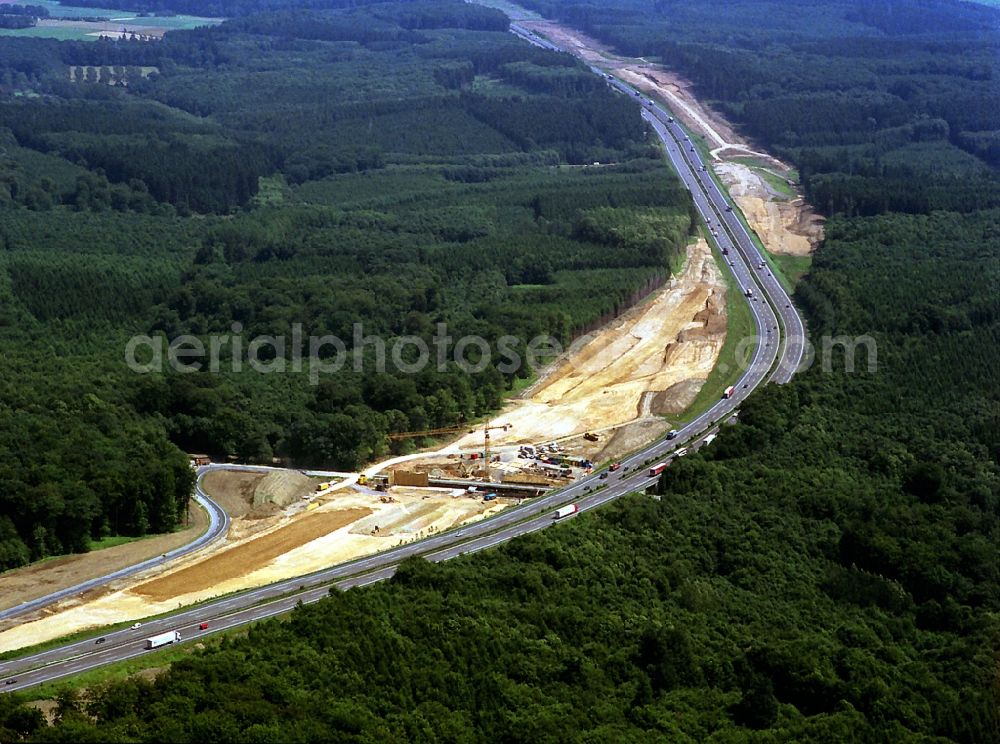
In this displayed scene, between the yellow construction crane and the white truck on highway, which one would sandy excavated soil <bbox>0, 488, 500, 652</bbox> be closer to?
the white truck on highway

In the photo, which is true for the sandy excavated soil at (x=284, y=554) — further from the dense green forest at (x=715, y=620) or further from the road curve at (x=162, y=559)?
the dense green forest at (x=715, y=620)

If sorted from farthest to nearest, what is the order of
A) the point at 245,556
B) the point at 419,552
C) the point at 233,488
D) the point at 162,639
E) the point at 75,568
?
the point at 233,488 < the point at 245,556 < the point at 419,552 < the point at 75,568 < the point at 162,639

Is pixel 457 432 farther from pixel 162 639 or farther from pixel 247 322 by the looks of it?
pixel 162 639

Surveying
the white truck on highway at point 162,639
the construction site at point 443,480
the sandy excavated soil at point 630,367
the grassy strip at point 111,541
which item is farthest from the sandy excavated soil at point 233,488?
the white truck on highway at point 162,639

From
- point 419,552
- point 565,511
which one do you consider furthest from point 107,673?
point 565,511

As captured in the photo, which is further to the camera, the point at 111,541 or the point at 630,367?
the point at 630,367

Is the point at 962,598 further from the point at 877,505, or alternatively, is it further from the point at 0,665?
the point at 0,665

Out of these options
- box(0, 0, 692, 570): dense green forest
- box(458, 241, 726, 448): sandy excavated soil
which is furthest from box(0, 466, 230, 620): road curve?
box(458, 241, 726, 448): sandy excavated soil
